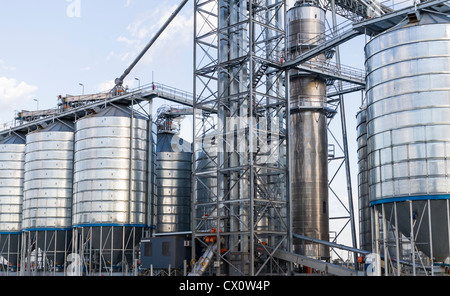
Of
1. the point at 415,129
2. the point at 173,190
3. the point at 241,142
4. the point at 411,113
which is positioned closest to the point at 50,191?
the point at 173,190

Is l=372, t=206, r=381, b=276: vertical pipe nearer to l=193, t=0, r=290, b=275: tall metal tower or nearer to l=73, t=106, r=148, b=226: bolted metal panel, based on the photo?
l=193, t=0, r=290, b=275: tall metal tower

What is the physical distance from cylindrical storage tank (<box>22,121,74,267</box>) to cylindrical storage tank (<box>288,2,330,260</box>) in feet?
70.1

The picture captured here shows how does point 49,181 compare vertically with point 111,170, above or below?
below

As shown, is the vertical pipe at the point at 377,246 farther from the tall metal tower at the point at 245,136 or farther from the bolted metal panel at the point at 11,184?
the bolted metal panel at the point at 11,184

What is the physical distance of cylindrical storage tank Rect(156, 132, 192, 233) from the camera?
55062 millimetres

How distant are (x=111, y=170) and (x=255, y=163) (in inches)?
607

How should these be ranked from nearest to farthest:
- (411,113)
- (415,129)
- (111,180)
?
(415,129)
(411,113)
(111,180)

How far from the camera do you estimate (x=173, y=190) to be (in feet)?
183

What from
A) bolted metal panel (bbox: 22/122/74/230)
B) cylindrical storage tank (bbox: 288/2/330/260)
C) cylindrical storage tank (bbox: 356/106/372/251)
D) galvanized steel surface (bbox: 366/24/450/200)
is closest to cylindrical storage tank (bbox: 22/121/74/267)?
bolted metal panel (bbox: 22/122/74/230)

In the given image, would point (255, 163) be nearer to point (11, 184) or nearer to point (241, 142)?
point (241, 142)

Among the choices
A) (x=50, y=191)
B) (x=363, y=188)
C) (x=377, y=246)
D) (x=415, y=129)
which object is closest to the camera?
(x=415, y=129)

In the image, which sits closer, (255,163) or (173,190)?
(255,163)

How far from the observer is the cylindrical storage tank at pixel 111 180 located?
154 feet
